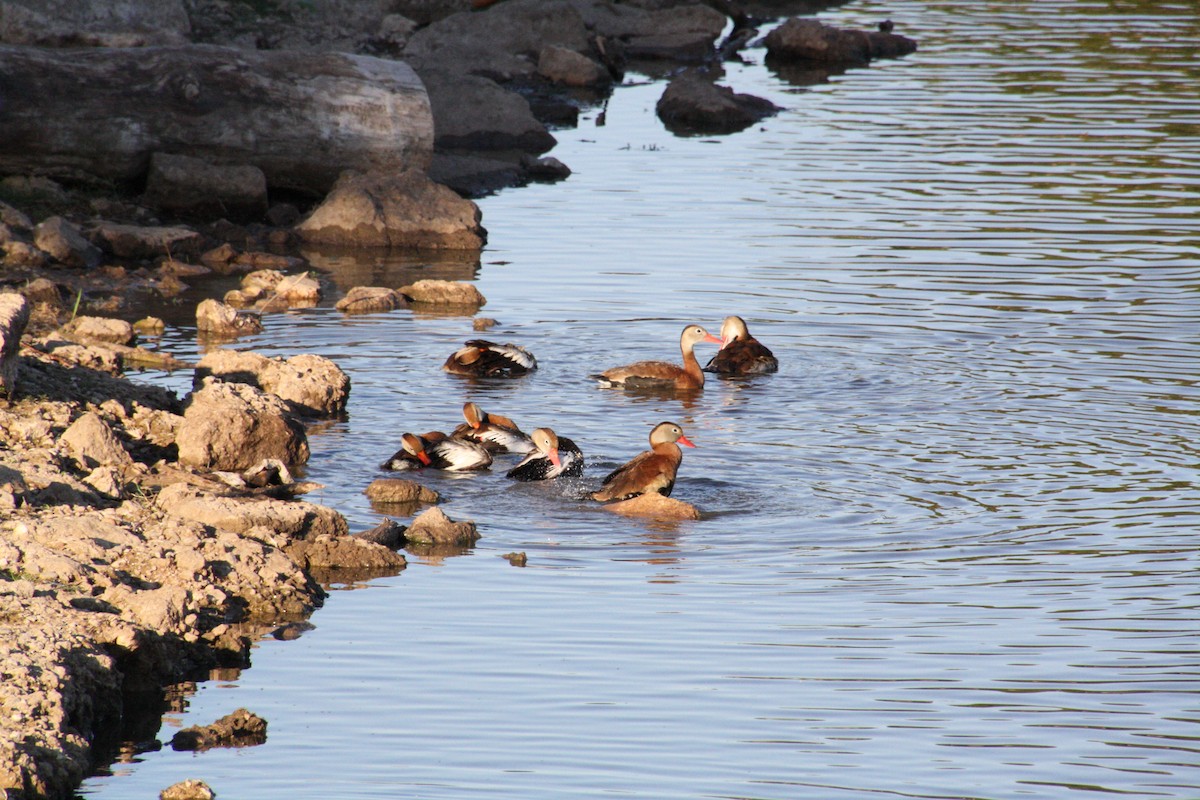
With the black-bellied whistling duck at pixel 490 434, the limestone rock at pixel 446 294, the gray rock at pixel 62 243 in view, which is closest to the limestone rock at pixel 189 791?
the black-bellied whistling duck at pixel 490 434

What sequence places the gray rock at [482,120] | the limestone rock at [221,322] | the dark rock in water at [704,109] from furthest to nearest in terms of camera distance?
the dark rock in water at [704,109] < the gray rock at [482,120] < the limestone rock at [221,322]

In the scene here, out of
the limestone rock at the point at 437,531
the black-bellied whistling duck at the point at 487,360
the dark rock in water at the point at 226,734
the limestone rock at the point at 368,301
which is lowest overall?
the limestone rock at the point at 368,301

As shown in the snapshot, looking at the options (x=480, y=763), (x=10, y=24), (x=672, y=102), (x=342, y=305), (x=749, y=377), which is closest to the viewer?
(x=480, y=763)

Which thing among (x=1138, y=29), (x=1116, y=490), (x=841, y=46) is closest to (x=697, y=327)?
(x=1116, y=490)

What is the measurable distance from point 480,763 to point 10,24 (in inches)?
729

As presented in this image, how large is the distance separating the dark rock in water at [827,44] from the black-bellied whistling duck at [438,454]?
26500 millimetres

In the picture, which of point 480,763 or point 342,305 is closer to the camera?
point 480,763

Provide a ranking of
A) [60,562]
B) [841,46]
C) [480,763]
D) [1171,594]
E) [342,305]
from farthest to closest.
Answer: [841,46], [342,305], [1171,594], [60,562], [480,763]

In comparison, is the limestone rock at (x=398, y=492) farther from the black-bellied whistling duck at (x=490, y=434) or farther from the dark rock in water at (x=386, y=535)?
the black-bellied whistling duck at (x=490, y=434)

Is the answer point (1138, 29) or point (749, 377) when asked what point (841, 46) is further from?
point (749, 377)

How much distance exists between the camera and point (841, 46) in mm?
37219

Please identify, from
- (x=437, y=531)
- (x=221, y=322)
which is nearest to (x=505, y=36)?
(x=221, y=322)

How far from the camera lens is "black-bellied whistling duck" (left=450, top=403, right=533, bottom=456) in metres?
12.2

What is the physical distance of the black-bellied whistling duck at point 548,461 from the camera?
11.5 meters
